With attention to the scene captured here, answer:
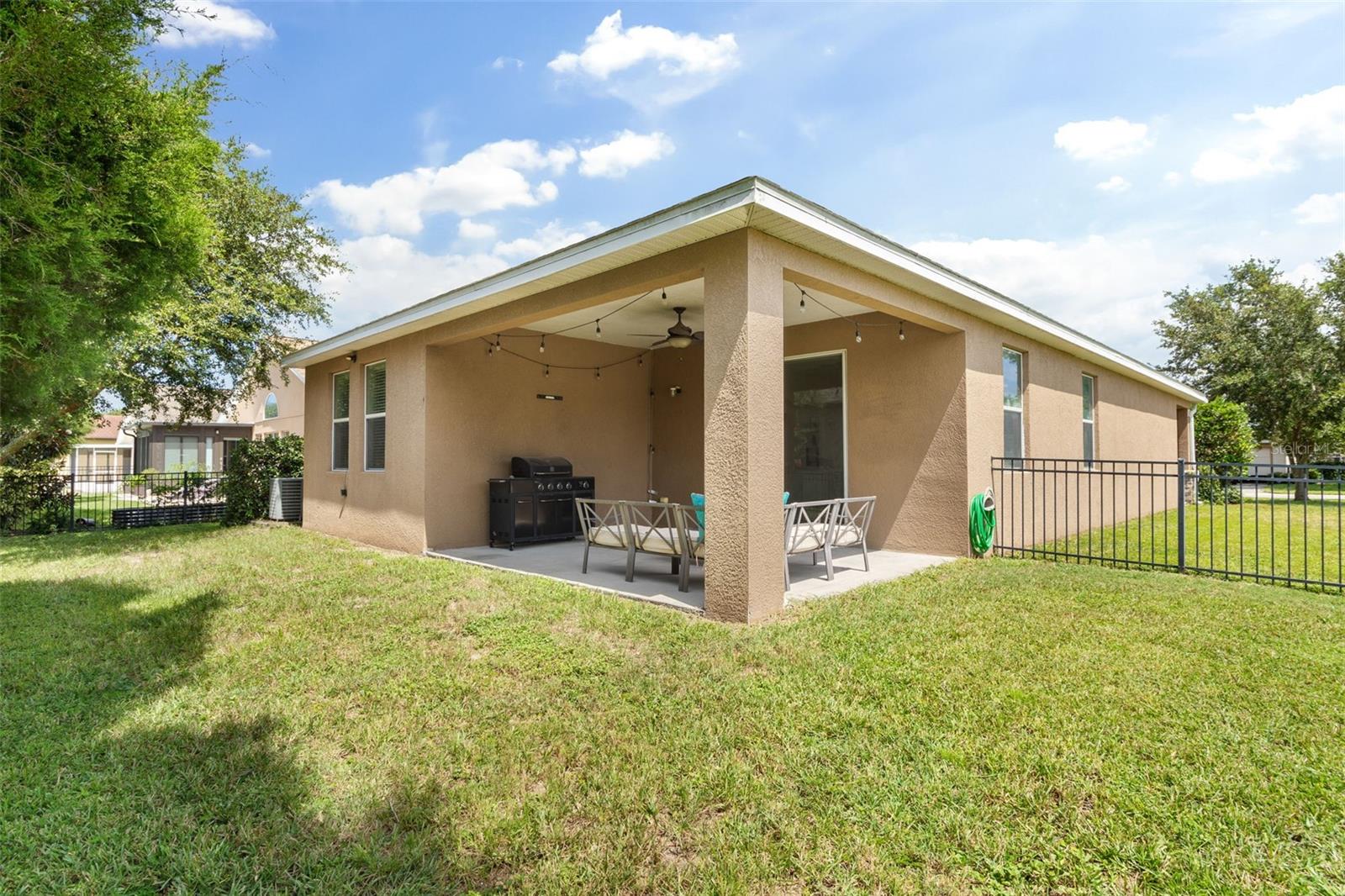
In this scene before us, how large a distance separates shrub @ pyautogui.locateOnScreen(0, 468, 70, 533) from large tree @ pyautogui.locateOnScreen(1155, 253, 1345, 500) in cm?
3186

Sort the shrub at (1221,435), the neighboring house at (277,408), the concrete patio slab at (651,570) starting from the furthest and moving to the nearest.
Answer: the neighboring house at (277,408)
the shrub at (1221,435)
the concrete patio slab at (651,570)

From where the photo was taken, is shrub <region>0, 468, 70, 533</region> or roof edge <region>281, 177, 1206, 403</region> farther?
shrub <region>0, 468, 70, 533</region>

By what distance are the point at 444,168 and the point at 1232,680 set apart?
13478 mm

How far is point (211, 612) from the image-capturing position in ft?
15.6

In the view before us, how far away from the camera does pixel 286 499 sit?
11273 millimetres

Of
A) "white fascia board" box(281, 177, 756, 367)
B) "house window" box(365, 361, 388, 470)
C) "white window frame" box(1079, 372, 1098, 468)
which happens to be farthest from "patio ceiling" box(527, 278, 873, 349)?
"white window frame" box(1079, 372, 1098, 468)

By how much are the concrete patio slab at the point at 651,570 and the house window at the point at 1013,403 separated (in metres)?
2.09

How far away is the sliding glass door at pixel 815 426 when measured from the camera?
26.2 feet

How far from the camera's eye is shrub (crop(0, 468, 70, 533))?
413 inches

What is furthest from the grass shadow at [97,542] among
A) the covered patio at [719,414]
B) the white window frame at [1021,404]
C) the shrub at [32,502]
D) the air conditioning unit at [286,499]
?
the white window frame at [1021,404]

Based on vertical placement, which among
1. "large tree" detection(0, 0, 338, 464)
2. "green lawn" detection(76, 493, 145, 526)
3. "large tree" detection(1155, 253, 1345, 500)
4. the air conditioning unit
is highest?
"large tree" detection(1155, 253, 1345, 500)

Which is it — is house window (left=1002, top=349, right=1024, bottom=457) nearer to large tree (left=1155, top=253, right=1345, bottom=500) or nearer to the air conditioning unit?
the air conditioning unit

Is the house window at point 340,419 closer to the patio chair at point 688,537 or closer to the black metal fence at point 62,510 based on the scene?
the black metal fence at point 62,510

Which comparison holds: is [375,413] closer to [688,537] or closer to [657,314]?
[657,314]
